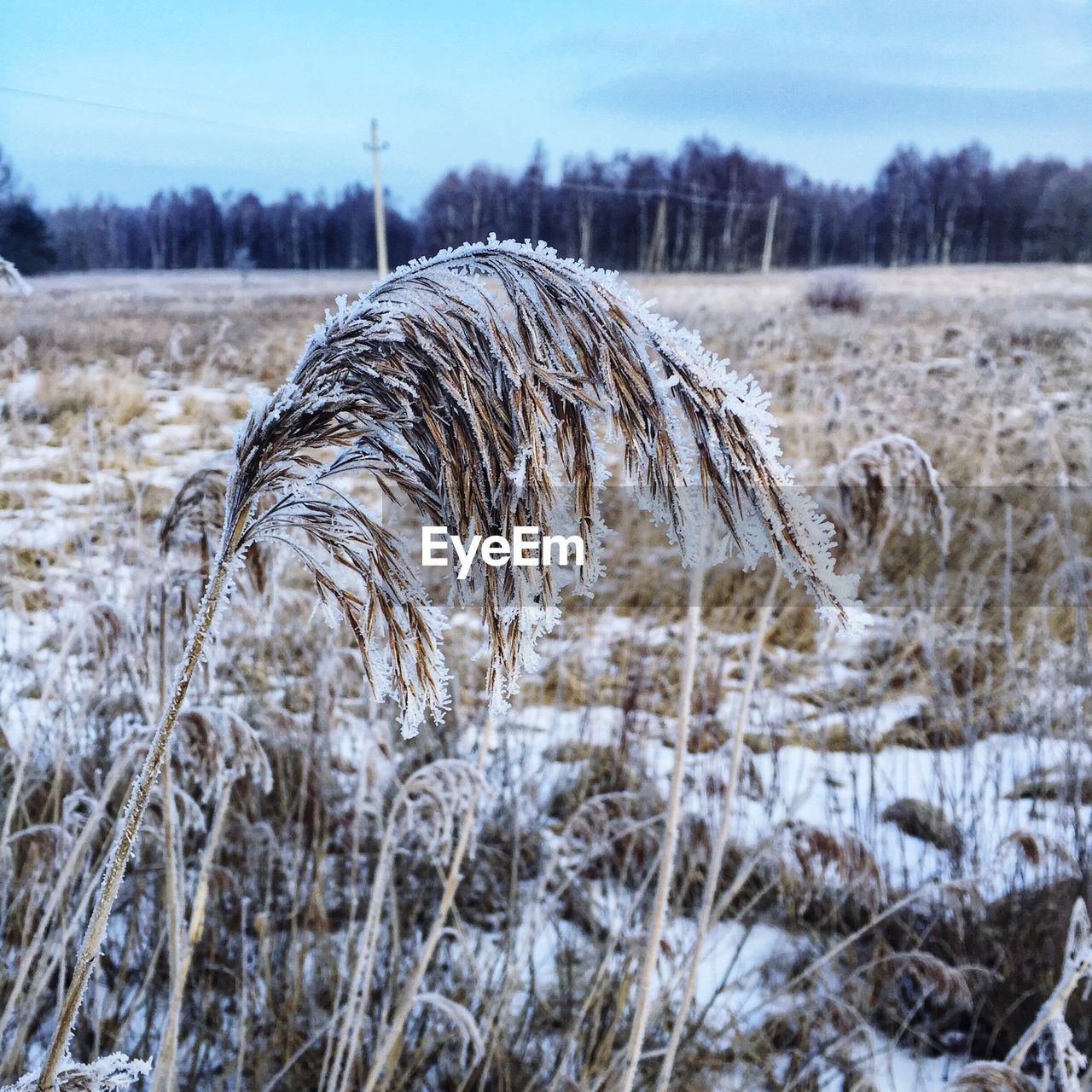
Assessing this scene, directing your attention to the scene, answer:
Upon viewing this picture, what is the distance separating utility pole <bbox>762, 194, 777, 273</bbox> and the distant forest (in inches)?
7.5

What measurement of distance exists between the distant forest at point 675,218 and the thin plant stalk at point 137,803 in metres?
14.8

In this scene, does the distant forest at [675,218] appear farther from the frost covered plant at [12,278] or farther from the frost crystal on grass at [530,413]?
the frost crystal on grass at [530,413]

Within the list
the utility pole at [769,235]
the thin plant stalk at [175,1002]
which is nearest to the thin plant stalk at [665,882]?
the thin plant stalk at [175,1002]

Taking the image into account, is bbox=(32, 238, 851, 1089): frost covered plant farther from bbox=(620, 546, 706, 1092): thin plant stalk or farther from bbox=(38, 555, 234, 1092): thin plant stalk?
bbox=(620, 546, 706, 1092): thin plant stalk

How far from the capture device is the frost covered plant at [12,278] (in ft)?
3.37

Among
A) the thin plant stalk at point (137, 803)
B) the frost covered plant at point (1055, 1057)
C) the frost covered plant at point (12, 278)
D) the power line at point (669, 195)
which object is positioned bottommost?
the frost covered plant at point (1055, 1057)

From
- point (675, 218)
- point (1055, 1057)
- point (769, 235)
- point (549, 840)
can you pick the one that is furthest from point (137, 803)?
point (675, 218)

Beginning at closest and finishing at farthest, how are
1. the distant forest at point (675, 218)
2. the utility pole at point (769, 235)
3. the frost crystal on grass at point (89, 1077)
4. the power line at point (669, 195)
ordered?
the frost crystal on grass at point (89, 1077)
the distant forest at point (675, 218)
the utility pole at point (769, 235)
the power line at point (669, 195)

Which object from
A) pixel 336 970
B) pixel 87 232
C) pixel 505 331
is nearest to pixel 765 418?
pixel 505 331

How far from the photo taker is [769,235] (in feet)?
84.7

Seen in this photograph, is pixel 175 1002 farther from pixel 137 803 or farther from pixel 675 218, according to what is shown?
pixel 675 218

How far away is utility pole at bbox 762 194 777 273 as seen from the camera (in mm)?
26133

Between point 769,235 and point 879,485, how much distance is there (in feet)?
86.5

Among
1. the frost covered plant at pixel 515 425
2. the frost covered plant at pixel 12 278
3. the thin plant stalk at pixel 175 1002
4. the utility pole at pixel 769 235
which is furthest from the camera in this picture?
the utility pole at pixel 769 235
